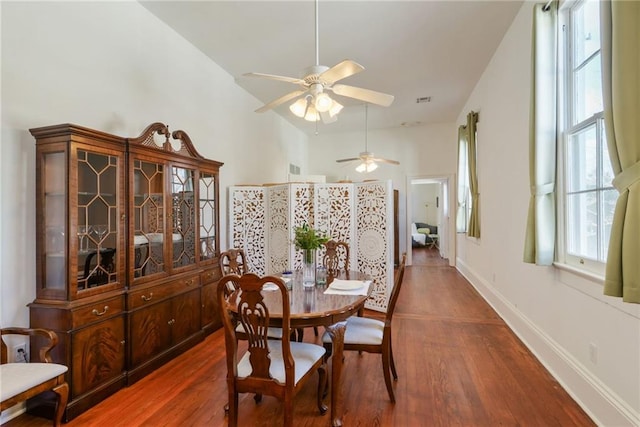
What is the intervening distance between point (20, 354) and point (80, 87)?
1.98 m

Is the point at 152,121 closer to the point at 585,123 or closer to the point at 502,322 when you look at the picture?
the point at 585,123

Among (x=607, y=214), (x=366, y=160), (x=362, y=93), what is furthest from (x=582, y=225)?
(x=366, y=160)

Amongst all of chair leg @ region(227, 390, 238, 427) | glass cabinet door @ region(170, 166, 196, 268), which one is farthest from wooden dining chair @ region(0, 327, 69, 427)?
glass cabinet door @ region(170, 166, 196, 268)

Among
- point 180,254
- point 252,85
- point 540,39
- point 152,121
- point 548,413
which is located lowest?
point 548,413

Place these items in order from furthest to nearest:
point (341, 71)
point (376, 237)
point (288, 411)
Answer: point (376, 237) → point (341, 71) → point (288, 411)

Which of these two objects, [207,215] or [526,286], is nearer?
[526,286]

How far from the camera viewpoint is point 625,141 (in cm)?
158

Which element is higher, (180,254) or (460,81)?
(460,81)

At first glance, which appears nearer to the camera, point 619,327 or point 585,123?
point 619,327

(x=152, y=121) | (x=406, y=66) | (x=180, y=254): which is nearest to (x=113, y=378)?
(x=180, y=254)

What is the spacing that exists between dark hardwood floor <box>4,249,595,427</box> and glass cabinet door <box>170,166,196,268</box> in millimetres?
947

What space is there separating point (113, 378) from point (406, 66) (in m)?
4.68

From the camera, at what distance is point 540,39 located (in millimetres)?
2553

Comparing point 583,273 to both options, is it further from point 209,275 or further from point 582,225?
point 209,275
